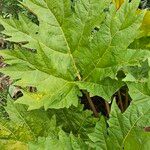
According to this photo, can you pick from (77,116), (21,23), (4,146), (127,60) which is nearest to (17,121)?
(4,146)

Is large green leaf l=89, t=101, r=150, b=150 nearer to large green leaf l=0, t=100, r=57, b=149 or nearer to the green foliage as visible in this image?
the green foliage

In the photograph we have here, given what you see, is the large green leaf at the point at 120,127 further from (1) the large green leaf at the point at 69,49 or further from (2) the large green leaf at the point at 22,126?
(2) the large green leaf at the point at 22,126

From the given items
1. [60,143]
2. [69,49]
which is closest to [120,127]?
[60,143]

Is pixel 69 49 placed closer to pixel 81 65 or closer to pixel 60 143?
pixel 81 65

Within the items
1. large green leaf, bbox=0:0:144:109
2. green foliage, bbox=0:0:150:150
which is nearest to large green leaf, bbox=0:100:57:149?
green foliage, bbox=0:0:150:150

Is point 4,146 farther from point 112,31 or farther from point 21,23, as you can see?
point 112,31

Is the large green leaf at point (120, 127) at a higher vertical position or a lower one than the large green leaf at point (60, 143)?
higher

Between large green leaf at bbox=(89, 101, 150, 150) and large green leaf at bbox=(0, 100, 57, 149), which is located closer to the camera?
large green leaf at bbox=(89, 101, 150, 150)

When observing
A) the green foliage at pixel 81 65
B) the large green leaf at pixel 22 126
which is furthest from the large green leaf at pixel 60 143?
the large green leaf at pixel 22 126
